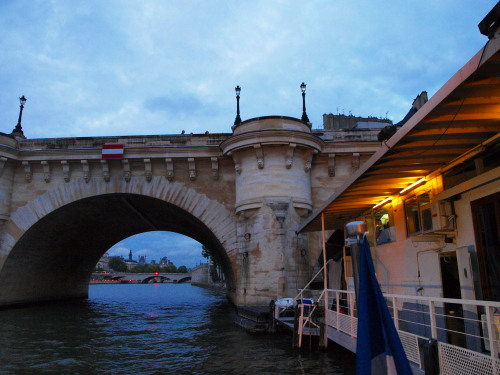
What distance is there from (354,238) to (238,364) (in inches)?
292

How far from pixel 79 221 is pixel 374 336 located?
973 inches

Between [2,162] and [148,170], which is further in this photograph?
[2,162]

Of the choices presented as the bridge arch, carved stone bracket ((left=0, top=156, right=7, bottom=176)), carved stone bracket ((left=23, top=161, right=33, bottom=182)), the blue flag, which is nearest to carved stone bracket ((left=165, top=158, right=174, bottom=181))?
the bridge arch

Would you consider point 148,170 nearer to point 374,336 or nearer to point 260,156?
point 260,156

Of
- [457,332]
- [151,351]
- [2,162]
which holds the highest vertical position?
[2,162]

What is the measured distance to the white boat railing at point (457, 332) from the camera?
494 centimetres

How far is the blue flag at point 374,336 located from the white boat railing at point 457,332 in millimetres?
1397

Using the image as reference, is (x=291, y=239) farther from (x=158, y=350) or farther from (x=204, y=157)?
(x=158, y=350)

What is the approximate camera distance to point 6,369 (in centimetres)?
1076

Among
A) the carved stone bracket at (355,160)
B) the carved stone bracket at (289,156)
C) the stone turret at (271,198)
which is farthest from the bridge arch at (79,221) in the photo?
the carved stone bracket at (355,160)

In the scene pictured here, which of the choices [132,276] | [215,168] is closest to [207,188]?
[215,168]

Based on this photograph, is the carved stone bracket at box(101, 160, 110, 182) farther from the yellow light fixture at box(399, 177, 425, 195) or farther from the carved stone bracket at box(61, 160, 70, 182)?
the yellow light fixture at box(399, 177, 425, 195)

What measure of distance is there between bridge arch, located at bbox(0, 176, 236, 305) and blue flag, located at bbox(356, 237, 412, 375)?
16405 mm

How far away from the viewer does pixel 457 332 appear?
18.0ft
